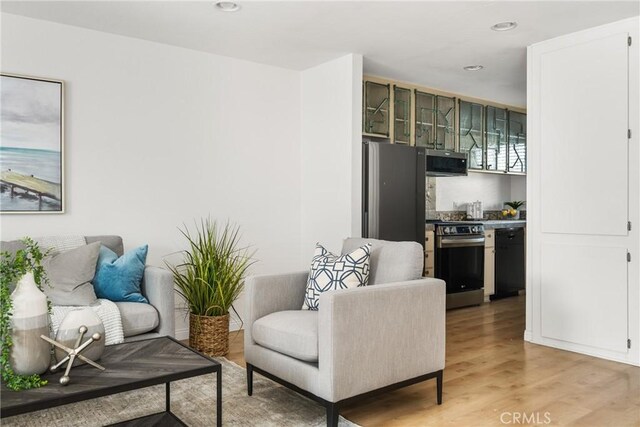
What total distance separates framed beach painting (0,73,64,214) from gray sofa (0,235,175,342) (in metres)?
0.43

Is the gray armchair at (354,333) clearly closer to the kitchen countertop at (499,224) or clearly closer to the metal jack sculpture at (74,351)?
the metal jack sculpture at (74,351)

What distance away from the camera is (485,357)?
3.67m

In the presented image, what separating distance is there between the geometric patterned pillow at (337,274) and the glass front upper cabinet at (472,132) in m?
3.49

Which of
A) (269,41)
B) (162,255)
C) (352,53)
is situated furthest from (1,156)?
(352,53)

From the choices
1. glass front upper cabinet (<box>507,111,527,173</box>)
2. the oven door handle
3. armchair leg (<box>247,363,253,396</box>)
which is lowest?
armchair leg (<box>247,363,253,396</box>)

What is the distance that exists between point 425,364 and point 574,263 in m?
1.77

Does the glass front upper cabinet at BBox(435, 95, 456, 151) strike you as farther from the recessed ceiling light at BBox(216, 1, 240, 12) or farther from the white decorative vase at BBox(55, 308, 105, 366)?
the white decorative vase at BBox(55, 308, 105, 366)

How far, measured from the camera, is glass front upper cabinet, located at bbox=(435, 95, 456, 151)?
5.71m

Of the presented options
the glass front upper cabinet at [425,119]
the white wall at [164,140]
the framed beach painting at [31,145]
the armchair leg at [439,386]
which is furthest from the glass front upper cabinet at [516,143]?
the framed beach painting at [31,145]

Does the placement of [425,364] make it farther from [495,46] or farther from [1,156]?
[1,156]

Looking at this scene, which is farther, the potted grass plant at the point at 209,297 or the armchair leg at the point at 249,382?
the potted grass plant at the point at 209,297

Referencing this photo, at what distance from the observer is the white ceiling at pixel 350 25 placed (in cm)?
334

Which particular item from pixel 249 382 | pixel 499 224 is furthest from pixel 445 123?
pixel 249 382

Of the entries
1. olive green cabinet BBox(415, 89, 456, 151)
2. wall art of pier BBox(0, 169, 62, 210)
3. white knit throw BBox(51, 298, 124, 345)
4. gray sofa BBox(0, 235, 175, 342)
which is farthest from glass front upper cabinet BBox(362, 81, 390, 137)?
white knit throw BBox(51, 298, 124, 345)
